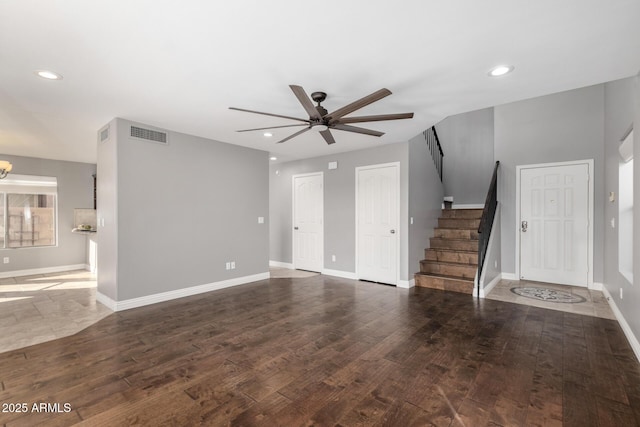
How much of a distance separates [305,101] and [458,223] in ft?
15.6

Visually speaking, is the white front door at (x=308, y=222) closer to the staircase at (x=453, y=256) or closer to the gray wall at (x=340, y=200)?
the gray wall at (x=340, y=200)

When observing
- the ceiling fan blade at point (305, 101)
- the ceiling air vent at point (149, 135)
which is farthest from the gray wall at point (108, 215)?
the ceiling fan blade at point (305, 101)

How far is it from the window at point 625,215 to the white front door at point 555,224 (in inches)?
66.3

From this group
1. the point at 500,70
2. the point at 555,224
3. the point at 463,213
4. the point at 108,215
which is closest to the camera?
the point at 500,70

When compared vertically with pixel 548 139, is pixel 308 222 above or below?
below

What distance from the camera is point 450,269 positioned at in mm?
5332

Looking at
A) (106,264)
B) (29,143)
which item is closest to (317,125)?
(106,264)

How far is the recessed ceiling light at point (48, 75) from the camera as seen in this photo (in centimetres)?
271

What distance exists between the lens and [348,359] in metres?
2.68

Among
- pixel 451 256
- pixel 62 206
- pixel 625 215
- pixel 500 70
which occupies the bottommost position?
pixel 451 256

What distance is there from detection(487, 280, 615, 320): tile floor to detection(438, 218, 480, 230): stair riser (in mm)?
1153

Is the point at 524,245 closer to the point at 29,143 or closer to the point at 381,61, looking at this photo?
the point at 381,61

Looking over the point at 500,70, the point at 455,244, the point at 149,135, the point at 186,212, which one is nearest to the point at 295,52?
the point at 500,70

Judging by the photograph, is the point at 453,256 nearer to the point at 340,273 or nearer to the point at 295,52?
the point at 340,273
